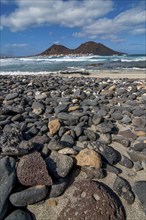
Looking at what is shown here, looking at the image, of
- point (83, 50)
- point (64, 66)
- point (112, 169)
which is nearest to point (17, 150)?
point (112, 169)

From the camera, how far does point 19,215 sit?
86.0 inches

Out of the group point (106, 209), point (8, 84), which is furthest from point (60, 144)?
point (8, 84)

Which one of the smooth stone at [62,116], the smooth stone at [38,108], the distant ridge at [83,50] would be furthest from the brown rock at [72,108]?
the distant ridge at [83,50]

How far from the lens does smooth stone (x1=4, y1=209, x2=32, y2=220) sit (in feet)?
7.04

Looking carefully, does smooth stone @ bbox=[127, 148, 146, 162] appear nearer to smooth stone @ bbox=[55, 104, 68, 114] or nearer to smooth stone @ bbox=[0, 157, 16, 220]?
smooth stone @ bbox=[0, 157, 16, 220]

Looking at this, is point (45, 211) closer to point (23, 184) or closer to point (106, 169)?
point (23, 184)

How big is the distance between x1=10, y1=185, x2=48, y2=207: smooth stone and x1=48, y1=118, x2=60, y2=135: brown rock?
1.28 meters

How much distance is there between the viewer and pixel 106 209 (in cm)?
222

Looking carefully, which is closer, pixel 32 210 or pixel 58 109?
pixel 32 210

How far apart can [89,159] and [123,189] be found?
0.49 meters

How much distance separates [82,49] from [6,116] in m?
59.4

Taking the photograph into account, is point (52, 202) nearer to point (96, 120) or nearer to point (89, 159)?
point (89, 159)

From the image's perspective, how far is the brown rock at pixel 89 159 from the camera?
2.82 m

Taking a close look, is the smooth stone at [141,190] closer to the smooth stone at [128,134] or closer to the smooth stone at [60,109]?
the smooth stone at [128,134]
